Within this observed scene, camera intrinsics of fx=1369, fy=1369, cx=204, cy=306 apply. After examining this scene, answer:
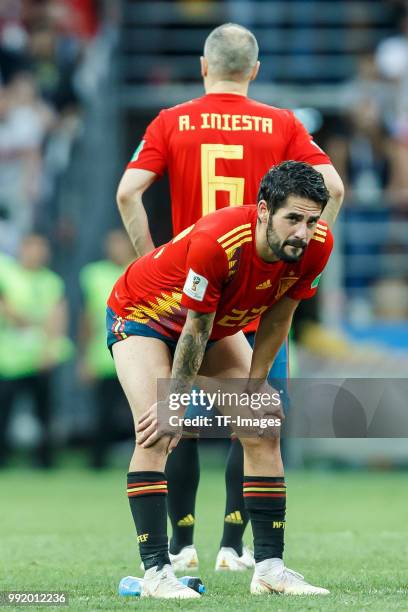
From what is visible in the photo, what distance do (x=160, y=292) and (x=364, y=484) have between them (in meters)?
6.71

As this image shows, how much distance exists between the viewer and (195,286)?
210 inches

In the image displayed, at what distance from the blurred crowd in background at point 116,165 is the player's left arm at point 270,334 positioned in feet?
23.8

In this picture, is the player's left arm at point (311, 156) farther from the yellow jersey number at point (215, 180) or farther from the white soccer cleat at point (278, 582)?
the white soccer cleat at point (278, 582)

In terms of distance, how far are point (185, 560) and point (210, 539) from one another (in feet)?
4.69

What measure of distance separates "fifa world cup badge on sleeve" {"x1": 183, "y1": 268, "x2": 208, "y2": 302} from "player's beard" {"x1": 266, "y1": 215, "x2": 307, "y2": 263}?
297 mm

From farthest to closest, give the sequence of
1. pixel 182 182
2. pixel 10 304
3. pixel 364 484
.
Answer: pixel 10 304, pixel 364 484, pixel 182 182

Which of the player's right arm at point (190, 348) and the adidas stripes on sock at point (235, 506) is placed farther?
the adidas stripes on sock at point (235, 506)

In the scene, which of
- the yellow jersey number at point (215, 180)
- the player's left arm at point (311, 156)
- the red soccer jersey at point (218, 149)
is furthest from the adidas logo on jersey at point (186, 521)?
the player's left arm at point (311, 156)

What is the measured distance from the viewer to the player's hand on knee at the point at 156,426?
5520 mm

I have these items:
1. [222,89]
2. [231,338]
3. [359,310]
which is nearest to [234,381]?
[231,338]

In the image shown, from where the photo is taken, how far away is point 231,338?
6.02 m

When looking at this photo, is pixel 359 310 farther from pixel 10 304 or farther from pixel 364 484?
pixel 10 304

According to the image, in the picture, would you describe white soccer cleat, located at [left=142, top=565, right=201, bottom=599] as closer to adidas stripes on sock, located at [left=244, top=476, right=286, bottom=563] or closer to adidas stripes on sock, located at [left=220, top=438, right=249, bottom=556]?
→ adidas stripes on sock, located at [left=244, top=476, right=286, bottom=563]

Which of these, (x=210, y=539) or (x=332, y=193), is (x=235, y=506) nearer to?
(x=210, y=539)
